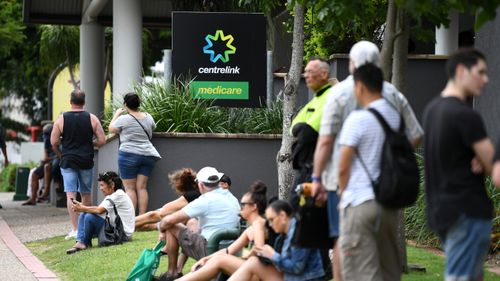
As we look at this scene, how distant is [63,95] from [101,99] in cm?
339

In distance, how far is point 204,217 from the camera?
405 inches

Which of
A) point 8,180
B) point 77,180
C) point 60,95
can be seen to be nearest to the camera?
point 77,180

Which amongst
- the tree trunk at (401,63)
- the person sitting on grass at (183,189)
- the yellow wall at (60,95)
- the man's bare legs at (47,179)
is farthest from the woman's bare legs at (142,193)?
the yellow wall at (60,95)

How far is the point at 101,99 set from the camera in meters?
27.7

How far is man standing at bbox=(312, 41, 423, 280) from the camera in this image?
24.0 ft

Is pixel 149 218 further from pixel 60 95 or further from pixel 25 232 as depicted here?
pixel 60 95

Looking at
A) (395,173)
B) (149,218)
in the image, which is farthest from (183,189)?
(395,173)

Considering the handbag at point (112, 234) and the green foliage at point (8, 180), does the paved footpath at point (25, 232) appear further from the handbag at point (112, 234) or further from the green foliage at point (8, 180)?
the green foliage at point (8, 180)

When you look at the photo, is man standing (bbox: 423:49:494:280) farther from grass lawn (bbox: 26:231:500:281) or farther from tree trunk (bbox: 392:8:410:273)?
tree trunk (bbox: 392:8:410:273)

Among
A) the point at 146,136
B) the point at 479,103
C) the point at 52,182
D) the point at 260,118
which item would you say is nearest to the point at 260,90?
the point at 260,118

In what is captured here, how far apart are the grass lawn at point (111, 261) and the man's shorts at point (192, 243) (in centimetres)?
→ 88

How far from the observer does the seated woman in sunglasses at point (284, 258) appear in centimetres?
845

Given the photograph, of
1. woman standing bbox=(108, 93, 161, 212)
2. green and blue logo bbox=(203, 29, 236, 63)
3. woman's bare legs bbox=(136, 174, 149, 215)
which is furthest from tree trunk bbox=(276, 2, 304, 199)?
green and blue logo bbox=(203, 29, 236, 63)

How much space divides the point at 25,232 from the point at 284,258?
952cm
